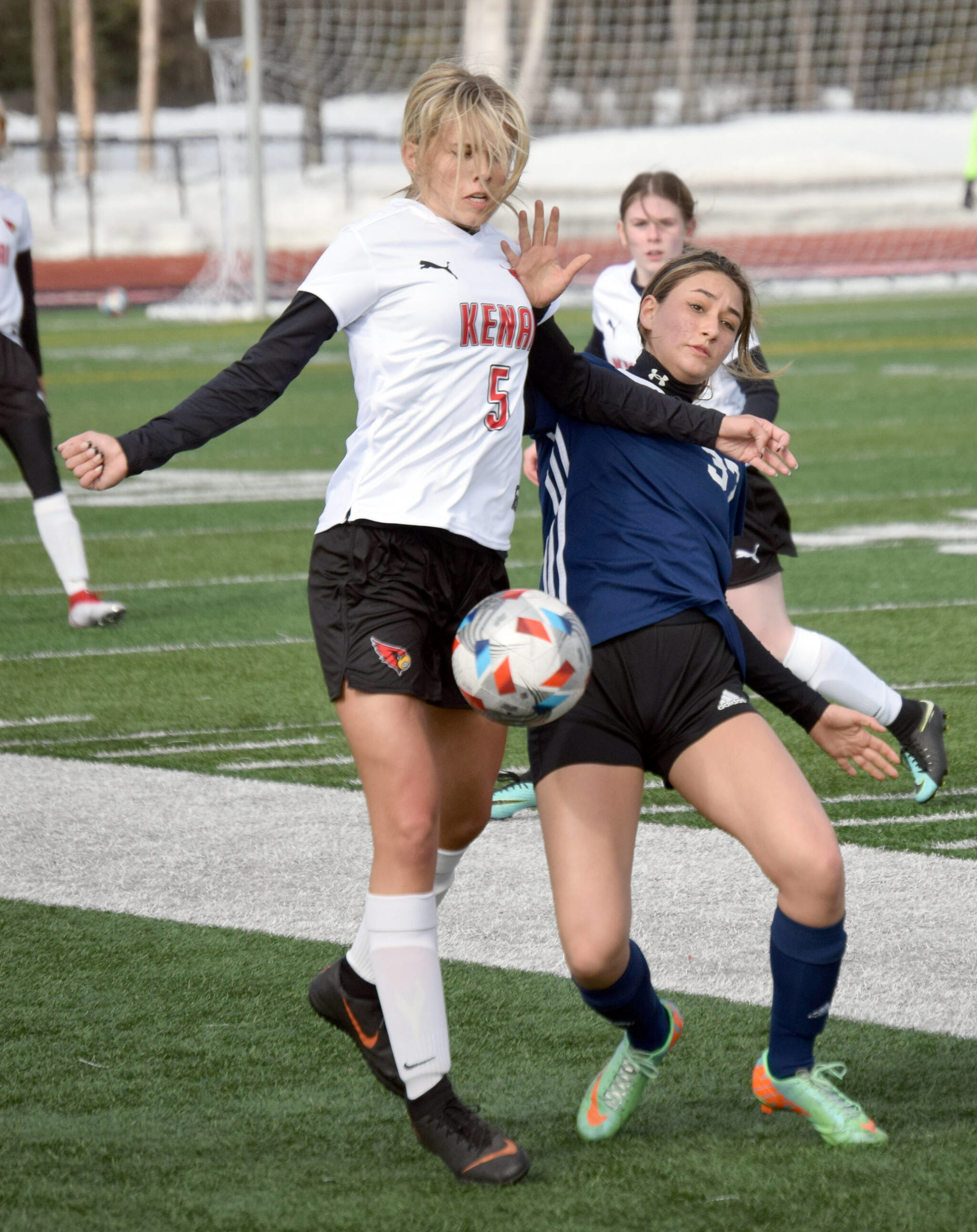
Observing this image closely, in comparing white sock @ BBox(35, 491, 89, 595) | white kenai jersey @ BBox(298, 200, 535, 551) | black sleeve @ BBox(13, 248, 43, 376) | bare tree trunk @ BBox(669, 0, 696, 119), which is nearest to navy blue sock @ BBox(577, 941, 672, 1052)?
white kenai jersey @ BBox(298, 200, 535, 551)

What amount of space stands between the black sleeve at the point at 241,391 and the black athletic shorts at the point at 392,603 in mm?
300

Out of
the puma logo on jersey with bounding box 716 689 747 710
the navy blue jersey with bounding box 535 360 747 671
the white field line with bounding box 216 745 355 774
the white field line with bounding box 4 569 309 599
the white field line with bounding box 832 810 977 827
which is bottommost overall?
the white field line with bounding box 4 569 309 599

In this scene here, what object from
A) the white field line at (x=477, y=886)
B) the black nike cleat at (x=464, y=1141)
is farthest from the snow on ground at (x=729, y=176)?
the black nike cleat at (x=464, y=1141)

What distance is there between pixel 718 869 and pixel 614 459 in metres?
1.70

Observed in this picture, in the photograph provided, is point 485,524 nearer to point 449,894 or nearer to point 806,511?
point 449,894

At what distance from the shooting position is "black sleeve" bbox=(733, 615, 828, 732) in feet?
12.0

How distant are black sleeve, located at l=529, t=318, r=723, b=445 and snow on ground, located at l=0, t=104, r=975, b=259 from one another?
34.8 metres

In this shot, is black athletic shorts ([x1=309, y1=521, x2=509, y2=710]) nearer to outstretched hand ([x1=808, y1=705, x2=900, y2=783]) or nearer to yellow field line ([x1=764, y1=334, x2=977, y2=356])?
outstretched hand ([x1=808, y1=705, x2=900, y2=783])

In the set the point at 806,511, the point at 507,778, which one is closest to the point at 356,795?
the point at 507,778

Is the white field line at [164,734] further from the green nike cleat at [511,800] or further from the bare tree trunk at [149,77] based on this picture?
the bare tree trunk at [149,77]

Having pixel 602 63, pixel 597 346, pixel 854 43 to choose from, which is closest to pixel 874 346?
pixel 602 63

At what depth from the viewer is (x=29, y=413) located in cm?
835

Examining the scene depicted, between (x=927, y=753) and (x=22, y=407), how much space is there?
15.2ft

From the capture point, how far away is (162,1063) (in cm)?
376
